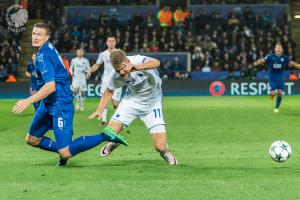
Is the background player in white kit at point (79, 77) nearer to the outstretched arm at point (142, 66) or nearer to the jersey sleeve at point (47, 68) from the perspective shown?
the jersey sleeve at point (47, 68)

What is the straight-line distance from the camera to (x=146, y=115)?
1055cm

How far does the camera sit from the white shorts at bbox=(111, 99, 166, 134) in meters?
10.5

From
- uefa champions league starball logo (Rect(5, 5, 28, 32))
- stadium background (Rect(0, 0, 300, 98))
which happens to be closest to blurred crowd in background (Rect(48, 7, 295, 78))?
stadium background (Rect(0, 0, 300, 98))

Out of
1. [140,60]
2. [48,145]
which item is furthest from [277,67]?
[48,145]

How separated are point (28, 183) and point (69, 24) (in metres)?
33.7

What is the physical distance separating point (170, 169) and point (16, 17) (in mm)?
27342

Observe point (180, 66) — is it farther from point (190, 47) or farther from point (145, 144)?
point (145, 144)

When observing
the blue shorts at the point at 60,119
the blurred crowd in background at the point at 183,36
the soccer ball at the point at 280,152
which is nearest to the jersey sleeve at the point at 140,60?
the blue shorts at the point at 60,119

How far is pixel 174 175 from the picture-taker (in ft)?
30.1

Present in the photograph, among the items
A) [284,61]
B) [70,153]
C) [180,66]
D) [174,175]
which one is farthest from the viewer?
[180,66]

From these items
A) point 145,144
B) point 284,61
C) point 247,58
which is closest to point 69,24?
point 247,58
